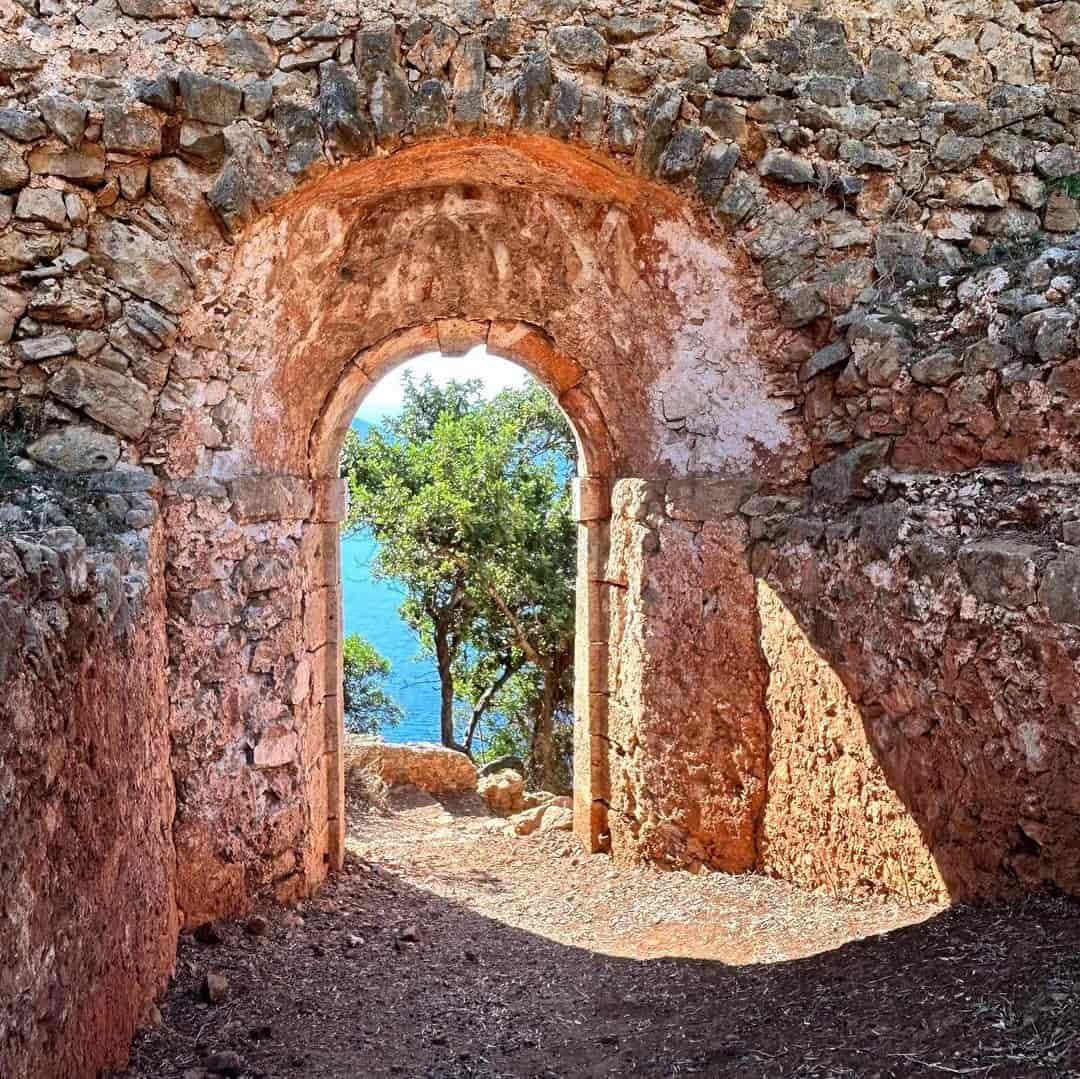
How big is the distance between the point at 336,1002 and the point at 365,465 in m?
8.47

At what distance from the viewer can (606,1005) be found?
4004 millimetres

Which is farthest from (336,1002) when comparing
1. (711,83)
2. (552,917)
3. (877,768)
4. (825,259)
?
(711,83)

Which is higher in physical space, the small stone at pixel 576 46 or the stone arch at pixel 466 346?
the small stone at pixel 576 46

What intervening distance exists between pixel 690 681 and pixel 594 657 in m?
0.76

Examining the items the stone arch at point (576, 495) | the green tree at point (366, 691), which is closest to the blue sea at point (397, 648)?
the green tree at point (366, 691)

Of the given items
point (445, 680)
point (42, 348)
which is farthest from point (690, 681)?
point (445, 680)

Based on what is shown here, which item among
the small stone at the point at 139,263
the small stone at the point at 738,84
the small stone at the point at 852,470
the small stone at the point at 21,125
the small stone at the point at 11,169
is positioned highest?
the small stone at the point at 738,84

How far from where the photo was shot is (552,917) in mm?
5156

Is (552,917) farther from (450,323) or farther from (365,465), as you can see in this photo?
(365,465)

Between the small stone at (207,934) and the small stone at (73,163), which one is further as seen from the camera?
the small stone at (207,934)

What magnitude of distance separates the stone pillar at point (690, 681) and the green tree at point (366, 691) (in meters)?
7.70

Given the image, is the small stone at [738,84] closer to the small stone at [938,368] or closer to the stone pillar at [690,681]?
the small stone at [938,368]

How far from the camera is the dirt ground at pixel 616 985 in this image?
2.88 m

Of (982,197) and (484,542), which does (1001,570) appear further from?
(484,542)
